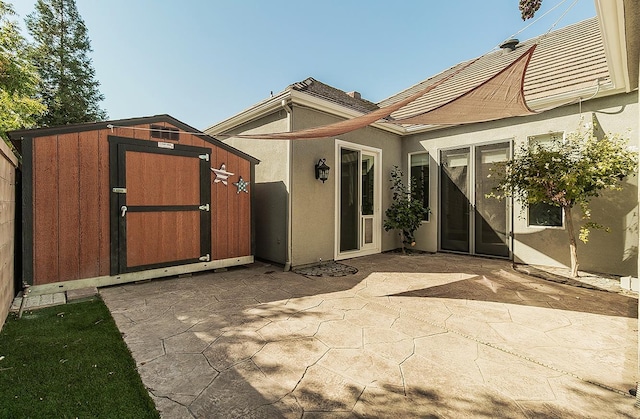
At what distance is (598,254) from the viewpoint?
4.81 m

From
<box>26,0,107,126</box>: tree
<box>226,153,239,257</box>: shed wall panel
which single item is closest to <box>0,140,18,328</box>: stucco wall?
<box>226,153,239,257</box>: shed wall panel

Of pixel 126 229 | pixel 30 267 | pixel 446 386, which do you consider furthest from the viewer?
pixel 126 229

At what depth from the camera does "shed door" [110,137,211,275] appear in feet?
13.3

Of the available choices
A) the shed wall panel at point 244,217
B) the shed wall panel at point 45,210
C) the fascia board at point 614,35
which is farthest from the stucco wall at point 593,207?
the shed wall panel at point 45,210

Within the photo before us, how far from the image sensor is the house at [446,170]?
4.72 metres

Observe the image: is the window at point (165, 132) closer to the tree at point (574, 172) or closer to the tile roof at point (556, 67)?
the tile roof at point (556, 67)

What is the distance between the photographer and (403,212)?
6.54 metres

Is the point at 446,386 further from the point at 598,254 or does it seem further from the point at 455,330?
the point at 598,254

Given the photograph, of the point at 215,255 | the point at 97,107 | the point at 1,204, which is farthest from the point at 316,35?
the point at 97,107

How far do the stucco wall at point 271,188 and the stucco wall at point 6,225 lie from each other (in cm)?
326

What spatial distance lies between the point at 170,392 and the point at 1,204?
8.25ft

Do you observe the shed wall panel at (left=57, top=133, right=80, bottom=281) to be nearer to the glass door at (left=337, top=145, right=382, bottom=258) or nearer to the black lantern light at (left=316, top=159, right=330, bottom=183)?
the black lantern light at (left=316, top=159, right=330, bottom=183)

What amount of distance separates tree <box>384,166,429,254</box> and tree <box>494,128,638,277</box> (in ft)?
6.42

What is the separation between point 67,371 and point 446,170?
23.4 ft
